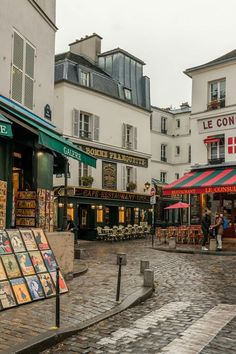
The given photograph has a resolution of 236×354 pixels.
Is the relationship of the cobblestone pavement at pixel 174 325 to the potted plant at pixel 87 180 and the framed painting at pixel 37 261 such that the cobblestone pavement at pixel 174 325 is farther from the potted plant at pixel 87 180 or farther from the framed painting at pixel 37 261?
the potted plant at pixel 87 180

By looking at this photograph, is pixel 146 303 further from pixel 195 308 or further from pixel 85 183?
pixel 85 183

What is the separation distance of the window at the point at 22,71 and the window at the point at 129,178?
17.5 m

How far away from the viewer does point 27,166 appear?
10.6m

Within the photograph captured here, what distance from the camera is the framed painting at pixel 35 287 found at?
22.4 ft

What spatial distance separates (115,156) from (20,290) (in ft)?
68.9

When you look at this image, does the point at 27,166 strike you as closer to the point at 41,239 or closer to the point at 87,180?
the point at 41,239

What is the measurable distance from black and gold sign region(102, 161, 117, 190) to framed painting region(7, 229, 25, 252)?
18673 millimetres

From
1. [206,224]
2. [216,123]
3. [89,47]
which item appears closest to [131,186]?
[216,123]

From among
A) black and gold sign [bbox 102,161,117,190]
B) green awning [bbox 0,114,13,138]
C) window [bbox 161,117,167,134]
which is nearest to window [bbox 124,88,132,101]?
black and gold sign [bbox 102,161,117,190]

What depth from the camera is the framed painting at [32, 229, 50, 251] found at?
782 cm

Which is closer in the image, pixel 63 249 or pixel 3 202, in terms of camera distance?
pixel 3 202

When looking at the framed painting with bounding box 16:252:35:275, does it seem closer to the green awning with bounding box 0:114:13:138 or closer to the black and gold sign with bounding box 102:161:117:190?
the green awning with bounding box 0:114:13:138

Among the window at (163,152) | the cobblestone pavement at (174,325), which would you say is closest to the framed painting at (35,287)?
the cobblestone pavement at (174,325)

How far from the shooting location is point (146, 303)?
7.29m
